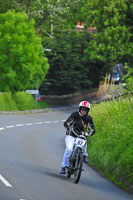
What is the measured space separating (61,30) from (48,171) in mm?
43333

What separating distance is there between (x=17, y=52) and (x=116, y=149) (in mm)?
29577

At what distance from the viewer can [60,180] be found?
12.0 meters

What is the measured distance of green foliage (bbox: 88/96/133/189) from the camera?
12945 mm

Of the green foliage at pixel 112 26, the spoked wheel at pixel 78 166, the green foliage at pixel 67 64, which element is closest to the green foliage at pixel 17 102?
the green foliage at pixel 67 64

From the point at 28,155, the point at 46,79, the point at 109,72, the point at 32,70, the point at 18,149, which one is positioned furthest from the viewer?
the point at 109,72

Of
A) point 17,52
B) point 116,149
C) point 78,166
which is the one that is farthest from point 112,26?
point 78,166

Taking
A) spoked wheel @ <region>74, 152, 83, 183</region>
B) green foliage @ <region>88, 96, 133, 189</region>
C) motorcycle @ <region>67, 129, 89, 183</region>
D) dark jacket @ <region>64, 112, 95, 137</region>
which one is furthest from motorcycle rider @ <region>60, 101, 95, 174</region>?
green foliage @ <region>88, 96, 133, 189</region>

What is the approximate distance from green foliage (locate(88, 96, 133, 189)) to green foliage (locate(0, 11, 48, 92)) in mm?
25465

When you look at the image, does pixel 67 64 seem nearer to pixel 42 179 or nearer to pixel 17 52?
pixel 17 52

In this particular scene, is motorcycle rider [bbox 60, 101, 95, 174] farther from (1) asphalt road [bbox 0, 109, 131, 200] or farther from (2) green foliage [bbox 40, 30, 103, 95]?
(2) green foliage [bbox 40, 30, 103, 95]

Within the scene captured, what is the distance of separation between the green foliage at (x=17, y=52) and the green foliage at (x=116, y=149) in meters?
25.5

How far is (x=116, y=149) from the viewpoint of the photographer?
→ 13984mm

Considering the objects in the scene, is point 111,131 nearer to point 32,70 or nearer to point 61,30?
point 32,70

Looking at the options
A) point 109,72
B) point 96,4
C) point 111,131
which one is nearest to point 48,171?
point 111,131
